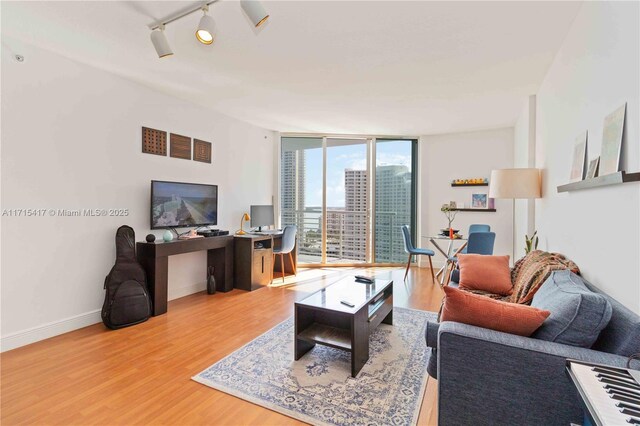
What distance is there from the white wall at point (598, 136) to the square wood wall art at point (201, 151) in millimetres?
4049

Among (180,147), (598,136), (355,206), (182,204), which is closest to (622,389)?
(598,136)

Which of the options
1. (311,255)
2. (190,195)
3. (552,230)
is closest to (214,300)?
(190,195)

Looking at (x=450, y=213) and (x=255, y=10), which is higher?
(x=255, y=10)

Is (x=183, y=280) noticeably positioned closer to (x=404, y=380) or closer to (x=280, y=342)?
(x=280, y=342)

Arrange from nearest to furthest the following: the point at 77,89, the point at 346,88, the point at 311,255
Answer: the point at 77,89, the point at 346,88, the point at 311,255

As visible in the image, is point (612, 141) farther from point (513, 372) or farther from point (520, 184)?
point (520, 184)

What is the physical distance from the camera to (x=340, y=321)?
97.0 inches

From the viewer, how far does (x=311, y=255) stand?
19.8 ft

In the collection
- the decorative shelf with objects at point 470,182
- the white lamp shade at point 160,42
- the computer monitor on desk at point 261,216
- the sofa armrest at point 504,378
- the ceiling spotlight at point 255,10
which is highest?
the white lamp shade at point 160,42

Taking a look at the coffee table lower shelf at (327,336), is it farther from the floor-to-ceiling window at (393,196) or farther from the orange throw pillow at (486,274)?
the floor-to-ceiling window at (393,196)

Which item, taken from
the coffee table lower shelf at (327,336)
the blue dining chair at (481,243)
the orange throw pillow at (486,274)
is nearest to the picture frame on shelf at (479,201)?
the blue dining chair at (481,243)

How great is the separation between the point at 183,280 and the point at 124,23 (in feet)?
9.71

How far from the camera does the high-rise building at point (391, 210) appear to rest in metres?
6.04

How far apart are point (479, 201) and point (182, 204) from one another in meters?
4.93
